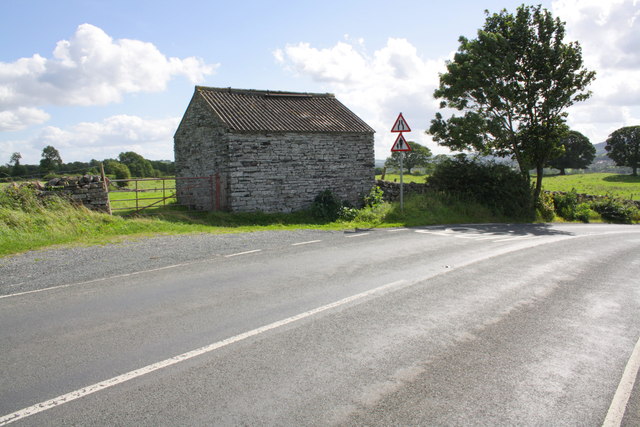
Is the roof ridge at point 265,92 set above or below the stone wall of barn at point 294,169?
above

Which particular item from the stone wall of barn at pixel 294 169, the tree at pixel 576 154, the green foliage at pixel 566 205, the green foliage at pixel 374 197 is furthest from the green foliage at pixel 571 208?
the tree at pixel 576 154

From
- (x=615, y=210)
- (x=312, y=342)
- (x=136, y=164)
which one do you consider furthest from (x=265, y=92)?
(x=136, y=164)

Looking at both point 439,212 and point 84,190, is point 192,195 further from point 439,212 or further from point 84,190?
point 439,212

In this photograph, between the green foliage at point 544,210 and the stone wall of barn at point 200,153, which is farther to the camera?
the green foliage at point 544,210

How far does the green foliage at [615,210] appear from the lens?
29.2m

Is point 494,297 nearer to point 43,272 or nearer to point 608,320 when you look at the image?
point 608,320

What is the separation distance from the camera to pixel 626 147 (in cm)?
6594

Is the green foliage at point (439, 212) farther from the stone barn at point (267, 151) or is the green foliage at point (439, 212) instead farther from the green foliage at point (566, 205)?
the green foliage at point (566, 205)

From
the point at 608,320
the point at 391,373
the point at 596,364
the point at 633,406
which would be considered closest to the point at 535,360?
the point at 596,364

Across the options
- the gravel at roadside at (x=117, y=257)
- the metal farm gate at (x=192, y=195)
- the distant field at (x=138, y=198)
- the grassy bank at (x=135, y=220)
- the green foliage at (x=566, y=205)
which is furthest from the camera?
the green foliage at (x=566, y=205)

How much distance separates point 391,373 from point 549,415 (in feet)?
4.26

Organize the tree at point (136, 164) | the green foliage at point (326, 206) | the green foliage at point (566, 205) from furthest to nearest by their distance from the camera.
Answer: the tree at point (136, 164) < the green foliage at point (566, 205) < the green foliage at point (326, 206)

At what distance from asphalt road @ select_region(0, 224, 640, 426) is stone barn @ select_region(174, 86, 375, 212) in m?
9.76

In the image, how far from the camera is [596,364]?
426 centimetres
